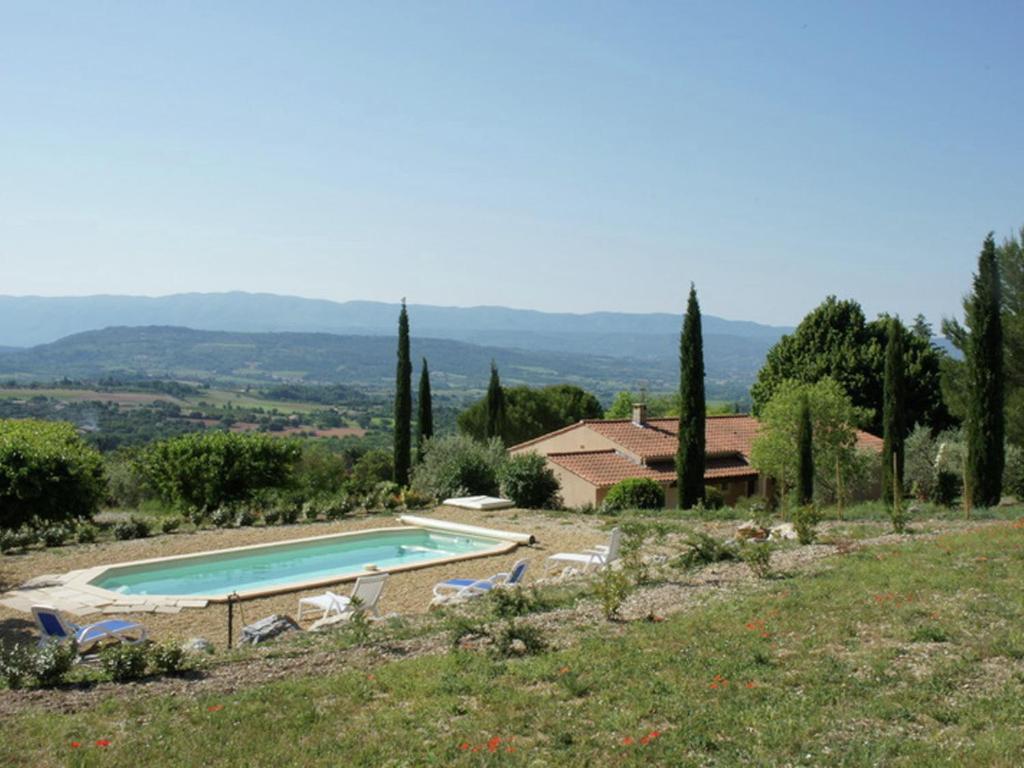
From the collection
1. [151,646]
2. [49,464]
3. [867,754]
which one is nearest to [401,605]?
[151,646]

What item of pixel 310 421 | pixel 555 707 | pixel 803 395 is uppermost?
pixel 803 395

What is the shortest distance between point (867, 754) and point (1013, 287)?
28514mm

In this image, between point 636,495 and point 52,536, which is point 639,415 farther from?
point 52,536

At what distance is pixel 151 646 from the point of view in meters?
8.21

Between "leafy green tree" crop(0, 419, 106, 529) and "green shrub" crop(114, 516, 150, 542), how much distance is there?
1438mm

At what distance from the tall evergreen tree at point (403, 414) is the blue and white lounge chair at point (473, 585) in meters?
15.6

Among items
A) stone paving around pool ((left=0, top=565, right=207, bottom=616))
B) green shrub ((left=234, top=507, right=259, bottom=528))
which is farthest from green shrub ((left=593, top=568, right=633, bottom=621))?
green shrub ((left=234, top=507, right=259, bottom=528))

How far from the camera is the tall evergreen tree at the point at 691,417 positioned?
2366cm

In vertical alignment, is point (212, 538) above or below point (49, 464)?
below

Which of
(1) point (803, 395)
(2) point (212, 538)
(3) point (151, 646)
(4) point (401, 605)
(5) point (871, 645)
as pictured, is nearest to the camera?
(5) point (871, 645)

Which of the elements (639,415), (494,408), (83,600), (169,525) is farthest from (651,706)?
(494,408)

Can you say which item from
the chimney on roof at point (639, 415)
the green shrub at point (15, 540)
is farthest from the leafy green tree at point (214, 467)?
the chimney on roof at point (639, 415)

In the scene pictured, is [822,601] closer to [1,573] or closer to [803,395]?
[1,573]

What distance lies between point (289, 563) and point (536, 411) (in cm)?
3567
